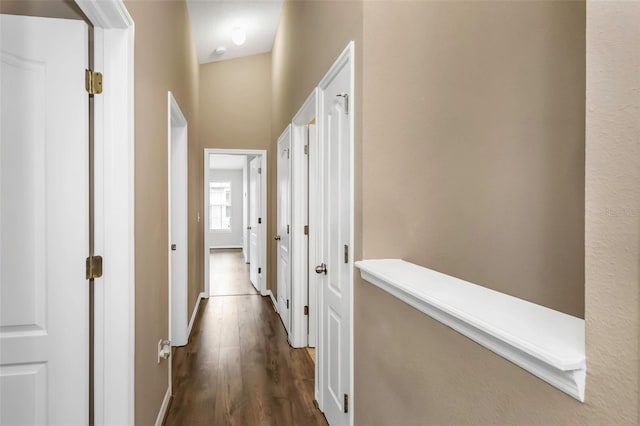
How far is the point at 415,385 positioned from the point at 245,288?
5091 mm

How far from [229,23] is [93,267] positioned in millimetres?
3514

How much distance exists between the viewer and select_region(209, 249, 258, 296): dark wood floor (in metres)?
5.88

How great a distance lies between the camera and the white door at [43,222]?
52.9 inches

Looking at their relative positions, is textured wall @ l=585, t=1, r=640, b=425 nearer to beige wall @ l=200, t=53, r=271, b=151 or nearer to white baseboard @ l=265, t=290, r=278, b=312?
white baseboard @ l=265, t=290, r=278, b=312

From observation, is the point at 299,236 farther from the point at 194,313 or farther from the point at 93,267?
the point at 93,267

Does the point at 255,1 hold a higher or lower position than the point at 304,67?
higher

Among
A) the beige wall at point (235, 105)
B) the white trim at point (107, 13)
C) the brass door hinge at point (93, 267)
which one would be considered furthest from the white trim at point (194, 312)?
the white trim at point (107, 13)

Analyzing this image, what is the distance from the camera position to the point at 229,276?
23.2ft

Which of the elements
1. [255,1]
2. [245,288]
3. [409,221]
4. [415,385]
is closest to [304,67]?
[255,1]

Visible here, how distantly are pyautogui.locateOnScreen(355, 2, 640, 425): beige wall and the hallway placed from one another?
949 millimetres

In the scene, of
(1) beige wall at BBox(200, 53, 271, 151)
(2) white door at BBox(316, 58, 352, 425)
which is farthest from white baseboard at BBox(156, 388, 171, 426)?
(1) beige wall at BBox(200, 53, 271, 151)

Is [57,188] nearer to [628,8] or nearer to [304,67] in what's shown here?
[628,8]

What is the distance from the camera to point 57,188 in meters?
1.40

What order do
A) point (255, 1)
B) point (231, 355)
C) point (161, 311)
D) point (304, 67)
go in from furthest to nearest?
point (255, 1)
point (231, 355)
point (304, 67)
point (161, 311)
